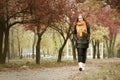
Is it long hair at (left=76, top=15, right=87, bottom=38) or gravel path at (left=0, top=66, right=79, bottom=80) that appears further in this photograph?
long hair at (left=76, top=15, right=87, bottom=38)

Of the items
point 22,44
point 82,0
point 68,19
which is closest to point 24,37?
point 22,44

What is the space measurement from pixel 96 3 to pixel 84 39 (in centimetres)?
993

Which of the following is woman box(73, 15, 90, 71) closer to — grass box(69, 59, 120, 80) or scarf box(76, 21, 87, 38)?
scarf box(76, 21, 87, 38)

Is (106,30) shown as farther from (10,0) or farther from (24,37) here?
(10,0)

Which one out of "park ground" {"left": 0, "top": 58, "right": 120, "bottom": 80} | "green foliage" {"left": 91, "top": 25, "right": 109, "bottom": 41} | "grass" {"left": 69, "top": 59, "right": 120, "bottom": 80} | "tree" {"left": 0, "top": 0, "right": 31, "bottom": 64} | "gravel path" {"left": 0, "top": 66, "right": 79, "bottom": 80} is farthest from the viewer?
"green foliage" {"left": 91, "top": 25, "right": 109, "bottom": 41}

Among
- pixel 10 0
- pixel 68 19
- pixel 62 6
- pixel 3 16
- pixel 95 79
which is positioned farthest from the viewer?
pixel 68 19

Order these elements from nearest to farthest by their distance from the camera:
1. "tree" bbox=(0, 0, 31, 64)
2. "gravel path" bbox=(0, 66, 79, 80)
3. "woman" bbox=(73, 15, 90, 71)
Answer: "gravel path" bbox=(0, 66, 79, 80), "woman" bbox=(73, 15, 90, 71), "tree" bbox=(0, 0, 31, 64)

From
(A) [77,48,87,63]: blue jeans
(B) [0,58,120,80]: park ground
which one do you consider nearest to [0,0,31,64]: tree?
(B) [0,58,120,80]: park ground

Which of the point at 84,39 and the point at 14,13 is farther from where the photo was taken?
the point at 14,13

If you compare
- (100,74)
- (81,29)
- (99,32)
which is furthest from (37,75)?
(99,32)

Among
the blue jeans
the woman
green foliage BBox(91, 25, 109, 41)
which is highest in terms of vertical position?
green foliage BBox(91, 25, 109, 41)

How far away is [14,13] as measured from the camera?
25.4m

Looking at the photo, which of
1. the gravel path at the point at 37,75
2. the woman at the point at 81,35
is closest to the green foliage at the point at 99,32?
the gravel path at the point at 37,75

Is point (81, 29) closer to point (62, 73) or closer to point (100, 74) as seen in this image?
point (100, 74)
